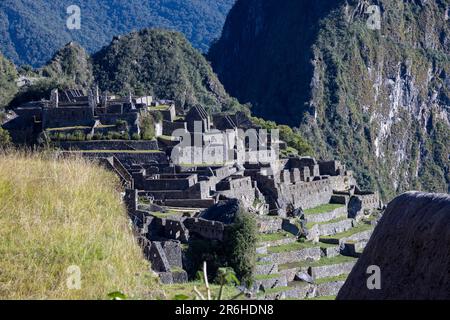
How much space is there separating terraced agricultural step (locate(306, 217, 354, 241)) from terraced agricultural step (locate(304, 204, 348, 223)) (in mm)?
202

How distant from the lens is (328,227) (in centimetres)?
2958

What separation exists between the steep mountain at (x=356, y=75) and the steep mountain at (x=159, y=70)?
15.3m

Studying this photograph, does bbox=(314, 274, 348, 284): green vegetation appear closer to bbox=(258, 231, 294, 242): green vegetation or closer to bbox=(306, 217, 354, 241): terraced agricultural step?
bbox=(258, 231, 294, 242): green vegetation

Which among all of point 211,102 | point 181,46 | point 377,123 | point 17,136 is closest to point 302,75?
point 377,123

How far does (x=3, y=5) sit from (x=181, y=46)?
1260 cm

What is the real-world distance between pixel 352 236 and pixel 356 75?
6584 centimetres

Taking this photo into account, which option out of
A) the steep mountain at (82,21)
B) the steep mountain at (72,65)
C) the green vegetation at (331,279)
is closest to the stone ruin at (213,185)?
the green vegetation at (331,279)

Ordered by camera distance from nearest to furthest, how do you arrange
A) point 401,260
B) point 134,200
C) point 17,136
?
point 401,260 < point 134,200 < point 17,136

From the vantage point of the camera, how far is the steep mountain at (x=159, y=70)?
5722 centimetres

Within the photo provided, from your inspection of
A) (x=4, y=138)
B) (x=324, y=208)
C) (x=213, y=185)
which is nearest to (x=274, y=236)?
(x=213, y=185)

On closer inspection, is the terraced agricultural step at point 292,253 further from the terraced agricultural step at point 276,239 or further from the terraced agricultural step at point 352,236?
the terraced agricultural step at point 352,236

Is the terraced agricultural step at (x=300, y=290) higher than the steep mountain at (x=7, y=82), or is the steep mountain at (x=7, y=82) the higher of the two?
the steep mountain at (x=7, y=82)
